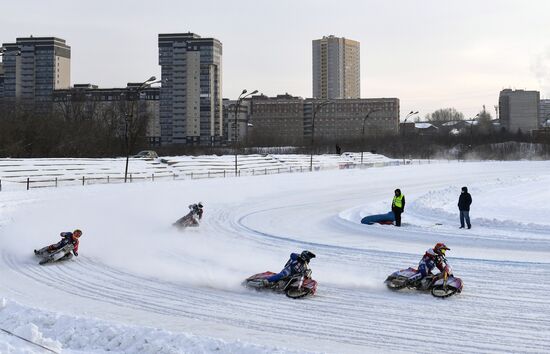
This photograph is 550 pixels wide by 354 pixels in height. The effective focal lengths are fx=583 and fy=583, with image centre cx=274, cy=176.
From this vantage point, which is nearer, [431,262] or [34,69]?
[431,262]

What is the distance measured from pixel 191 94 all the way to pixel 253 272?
17796cm

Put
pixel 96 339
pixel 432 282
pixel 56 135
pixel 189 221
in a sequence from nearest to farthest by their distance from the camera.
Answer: pixel 96 339, pixel 432 282, pixel 189 221, pixel 56 135

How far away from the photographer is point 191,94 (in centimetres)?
18762

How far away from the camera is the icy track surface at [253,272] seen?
880 centimetres

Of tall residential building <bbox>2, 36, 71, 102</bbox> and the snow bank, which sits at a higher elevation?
tall residential building <bbox>2, 36, 71, 102</bbox>

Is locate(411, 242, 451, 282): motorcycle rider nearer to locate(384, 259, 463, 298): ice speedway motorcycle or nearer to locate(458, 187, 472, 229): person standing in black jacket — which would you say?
locate(384, 259, 463, 298): ice speedway motorcycle

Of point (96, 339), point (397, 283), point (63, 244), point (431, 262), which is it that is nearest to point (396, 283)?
point (397, 283)

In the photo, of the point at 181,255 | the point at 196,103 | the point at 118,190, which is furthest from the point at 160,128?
the point at 181,255

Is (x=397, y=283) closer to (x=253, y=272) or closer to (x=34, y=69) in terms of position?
(x=253, y=272)

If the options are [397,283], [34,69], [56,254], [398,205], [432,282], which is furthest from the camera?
[34,69]

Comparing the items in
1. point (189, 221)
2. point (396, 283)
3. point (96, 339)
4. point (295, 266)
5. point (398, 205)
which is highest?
point (398, 205)

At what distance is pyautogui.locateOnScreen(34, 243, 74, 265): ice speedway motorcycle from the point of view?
1505cm

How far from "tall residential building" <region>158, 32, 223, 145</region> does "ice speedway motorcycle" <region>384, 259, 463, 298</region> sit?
6954 inches

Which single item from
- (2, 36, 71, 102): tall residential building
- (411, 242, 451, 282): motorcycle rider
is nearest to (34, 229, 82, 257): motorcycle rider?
(411, 242, 451, 282): motorcycle rider
